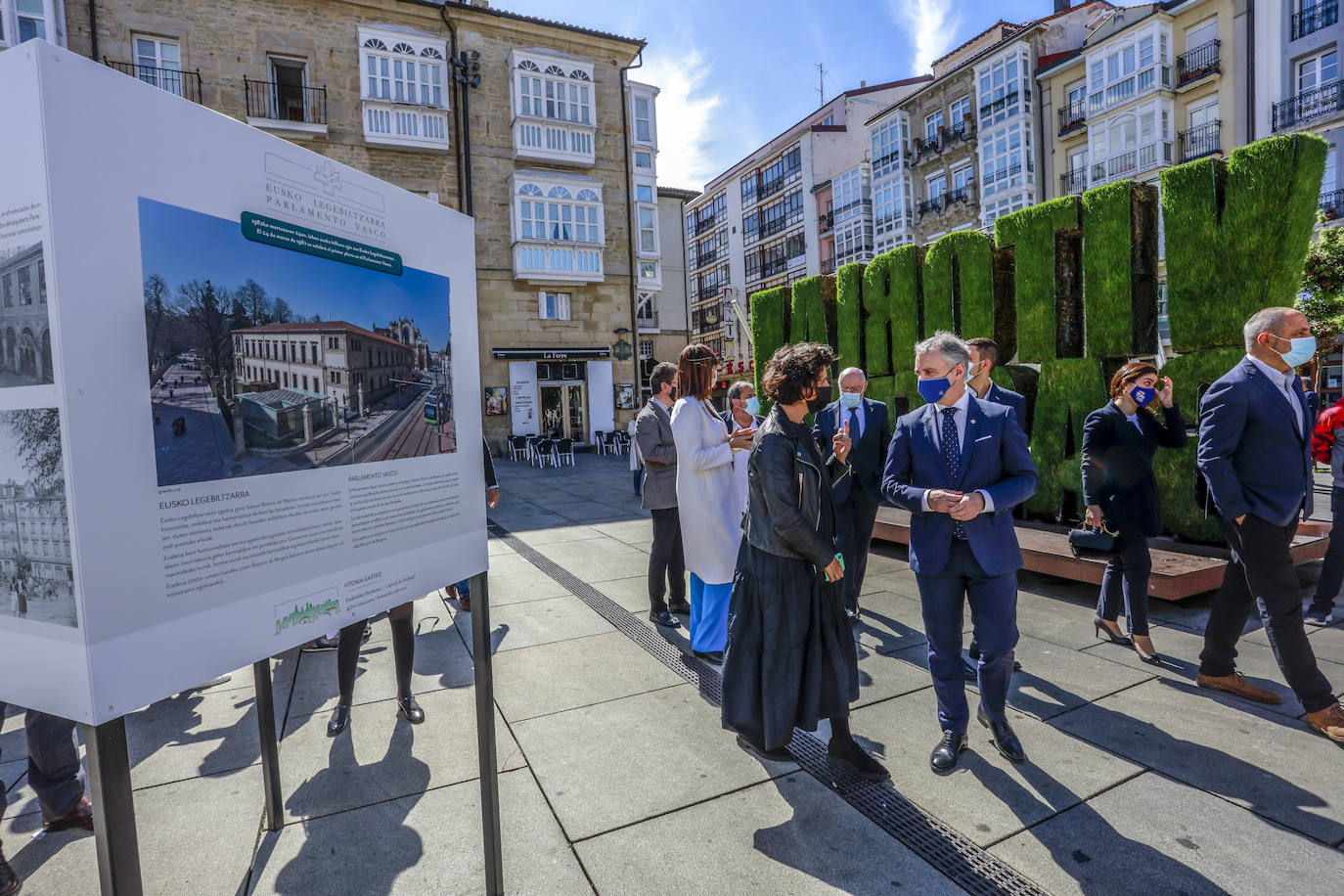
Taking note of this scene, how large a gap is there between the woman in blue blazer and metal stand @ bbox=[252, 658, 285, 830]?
4530 millimetres

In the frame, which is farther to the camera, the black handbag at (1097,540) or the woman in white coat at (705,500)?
the black handbag at (1097,540)

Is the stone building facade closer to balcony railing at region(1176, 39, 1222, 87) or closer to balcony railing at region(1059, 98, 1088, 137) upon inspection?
balcony railing at region(1059, 98, 1088, 137)

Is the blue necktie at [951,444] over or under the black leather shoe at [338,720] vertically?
over

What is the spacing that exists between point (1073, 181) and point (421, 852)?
35.2m

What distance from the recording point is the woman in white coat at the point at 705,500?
4.28m

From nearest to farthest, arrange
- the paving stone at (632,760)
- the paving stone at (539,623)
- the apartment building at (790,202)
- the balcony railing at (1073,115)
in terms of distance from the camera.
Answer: the paving stone at (632,760) < the paving stone at (539,623) < the balcony railing at (1073,115) < the apartment building at (790,202)

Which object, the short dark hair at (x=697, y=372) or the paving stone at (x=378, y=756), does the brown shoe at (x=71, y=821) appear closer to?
the paving stone at (x=378, y=756)

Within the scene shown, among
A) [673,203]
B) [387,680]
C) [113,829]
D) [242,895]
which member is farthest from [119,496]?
[673,203]

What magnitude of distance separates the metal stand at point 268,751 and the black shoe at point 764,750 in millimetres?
1897

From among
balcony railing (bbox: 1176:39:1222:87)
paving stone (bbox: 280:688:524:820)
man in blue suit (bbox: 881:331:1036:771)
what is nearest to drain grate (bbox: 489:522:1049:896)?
man in blue suit (bbox: 881:331:1036:771)

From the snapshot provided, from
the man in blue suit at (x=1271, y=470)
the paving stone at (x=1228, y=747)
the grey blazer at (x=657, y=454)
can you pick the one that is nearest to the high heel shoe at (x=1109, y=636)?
the paving stone at (x=1228, y=747)

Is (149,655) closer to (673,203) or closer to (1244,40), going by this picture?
(1244,40)

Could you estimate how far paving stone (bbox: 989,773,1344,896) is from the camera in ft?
7.62

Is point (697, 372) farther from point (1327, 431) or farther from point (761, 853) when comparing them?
point (1327, 431)
